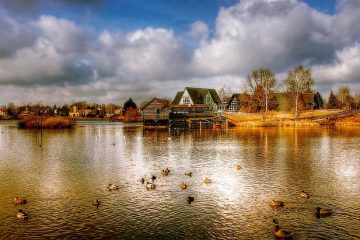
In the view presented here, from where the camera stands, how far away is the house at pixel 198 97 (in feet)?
443

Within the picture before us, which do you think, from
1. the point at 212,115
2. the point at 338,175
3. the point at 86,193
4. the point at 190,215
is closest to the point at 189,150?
the point at 338,175

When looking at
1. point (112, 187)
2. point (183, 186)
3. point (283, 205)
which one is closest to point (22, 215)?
point (112, 187)

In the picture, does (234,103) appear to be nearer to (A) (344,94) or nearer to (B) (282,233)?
(A) (344,94)

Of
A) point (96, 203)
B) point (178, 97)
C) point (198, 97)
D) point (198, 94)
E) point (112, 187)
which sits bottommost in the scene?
point (96, 203)

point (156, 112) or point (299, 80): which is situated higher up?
point (299, 80)

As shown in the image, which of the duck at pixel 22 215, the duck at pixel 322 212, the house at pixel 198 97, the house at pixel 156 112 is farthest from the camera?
the house at pixel 198 97

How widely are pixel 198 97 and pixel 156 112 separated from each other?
25.7 m

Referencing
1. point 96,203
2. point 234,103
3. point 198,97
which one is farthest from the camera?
point 234,103

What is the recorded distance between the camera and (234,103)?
141 m

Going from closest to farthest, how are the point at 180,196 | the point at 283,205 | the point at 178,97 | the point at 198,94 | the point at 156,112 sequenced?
1. the point at 283,205
2. the point at 180,196
3. the point at 156,112
4. the point at 198,94
5. the point at 178,97

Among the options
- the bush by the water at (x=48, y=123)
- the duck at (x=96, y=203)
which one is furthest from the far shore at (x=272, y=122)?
the duck at (x=96, y=203)

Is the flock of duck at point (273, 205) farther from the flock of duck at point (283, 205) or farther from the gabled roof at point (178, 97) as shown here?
the gabled roof at point (178, 97)

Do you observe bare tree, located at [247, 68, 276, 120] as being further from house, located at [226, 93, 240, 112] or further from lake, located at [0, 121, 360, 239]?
lake, located at [0, 121, 360, 239]

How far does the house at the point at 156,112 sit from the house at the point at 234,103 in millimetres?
34451
